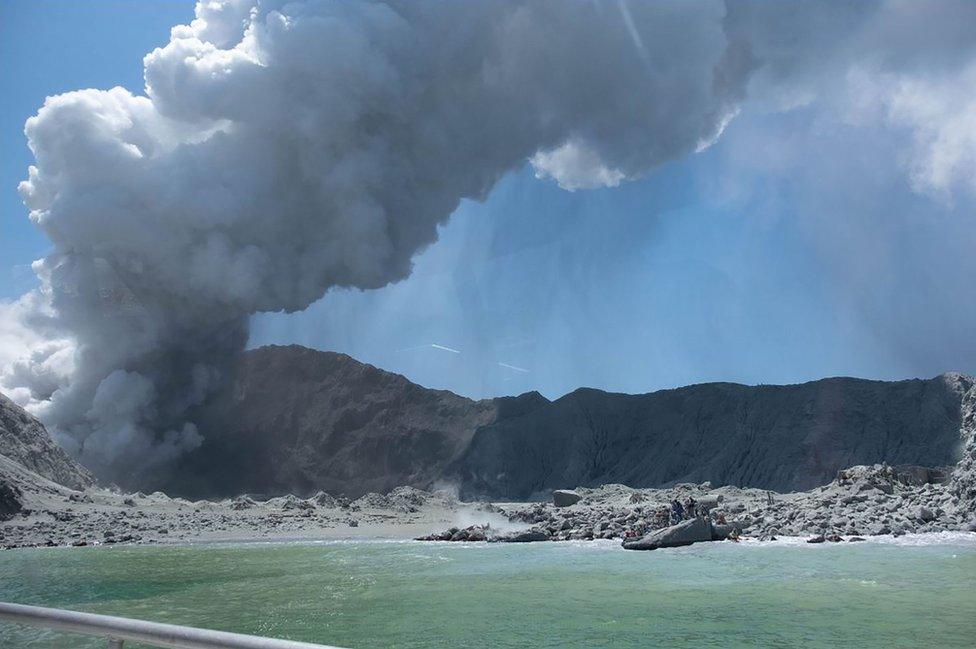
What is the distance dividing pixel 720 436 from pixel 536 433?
23814mm

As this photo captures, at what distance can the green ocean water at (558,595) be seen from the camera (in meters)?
13.2

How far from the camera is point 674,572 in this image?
75.6ft

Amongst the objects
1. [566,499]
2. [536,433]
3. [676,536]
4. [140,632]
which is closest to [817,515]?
[676,536]

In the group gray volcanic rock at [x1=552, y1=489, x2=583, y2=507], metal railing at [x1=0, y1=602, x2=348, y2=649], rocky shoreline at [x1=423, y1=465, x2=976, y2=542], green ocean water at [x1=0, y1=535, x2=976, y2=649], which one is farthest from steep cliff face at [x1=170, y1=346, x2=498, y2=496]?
metal railing at [x1=0, y1=602, x2=348, y2=649]

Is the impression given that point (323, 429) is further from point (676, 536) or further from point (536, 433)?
point (676, 536)

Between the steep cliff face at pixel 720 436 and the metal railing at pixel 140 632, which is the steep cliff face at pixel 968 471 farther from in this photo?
the steep cliff face at pixel 720 436

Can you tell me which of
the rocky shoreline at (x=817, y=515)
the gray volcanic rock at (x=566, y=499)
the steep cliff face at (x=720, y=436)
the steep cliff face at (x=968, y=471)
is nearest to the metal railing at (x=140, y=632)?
the rocky shoreline at (x=817, y=515)

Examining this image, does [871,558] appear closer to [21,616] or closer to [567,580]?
[567,580]

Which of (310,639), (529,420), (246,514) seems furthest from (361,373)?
(310,639)

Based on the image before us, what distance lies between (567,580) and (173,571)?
50.6 ft

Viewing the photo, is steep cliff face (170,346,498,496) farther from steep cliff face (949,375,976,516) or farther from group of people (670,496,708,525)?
steep cliff face (949,375,976,516)

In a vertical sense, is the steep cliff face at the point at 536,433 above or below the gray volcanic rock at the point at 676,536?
above

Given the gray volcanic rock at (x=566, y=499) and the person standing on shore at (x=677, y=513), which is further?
the gray volcanic rock at (x=566, y=499)

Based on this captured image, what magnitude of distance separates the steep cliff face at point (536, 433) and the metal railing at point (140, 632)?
87.0 metres
